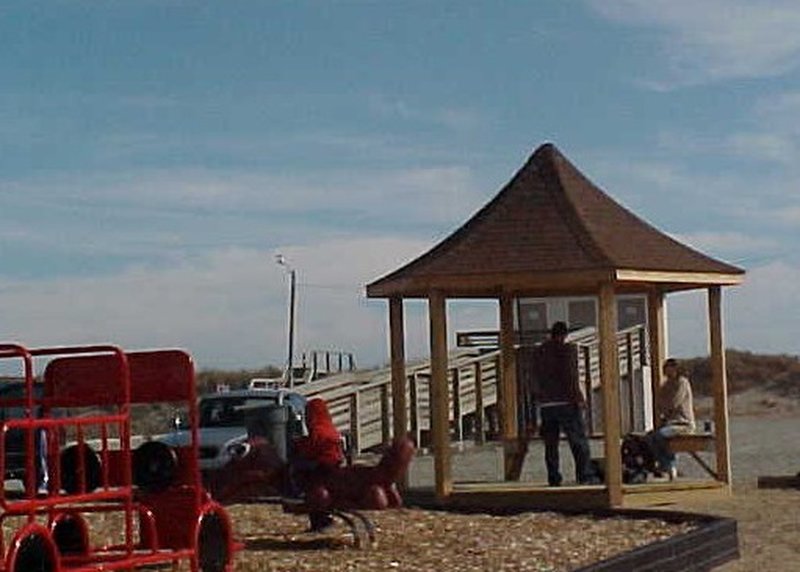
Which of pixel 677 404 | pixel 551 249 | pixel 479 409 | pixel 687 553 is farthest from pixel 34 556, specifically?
pixel 479 409

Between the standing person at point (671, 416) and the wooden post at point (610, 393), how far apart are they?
6.05 ft

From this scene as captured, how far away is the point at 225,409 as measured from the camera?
81.1 ft

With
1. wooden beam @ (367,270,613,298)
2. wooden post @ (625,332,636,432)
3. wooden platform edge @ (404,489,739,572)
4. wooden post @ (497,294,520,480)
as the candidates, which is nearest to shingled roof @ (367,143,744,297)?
wooden beam @ (367,270,613,298)

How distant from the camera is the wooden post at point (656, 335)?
22.2 m

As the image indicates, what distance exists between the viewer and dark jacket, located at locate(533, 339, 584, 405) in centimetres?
1956

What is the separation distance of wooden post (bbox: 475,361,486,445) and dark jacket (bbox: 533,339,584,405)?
1601cm

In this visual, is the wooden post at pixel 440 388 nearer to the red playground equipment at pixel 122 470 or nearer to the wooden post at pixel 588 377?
the red playground equipment at pixel 122 470

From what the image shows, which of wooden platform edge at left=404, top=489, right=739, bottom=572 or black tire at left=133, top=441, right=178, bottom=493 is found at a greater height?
black tire at left=133, top=441, right=178, bottom=493

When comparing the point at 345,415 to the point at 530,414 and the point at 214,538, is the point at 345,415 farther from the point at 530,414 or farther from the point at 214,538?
the point at 214,538

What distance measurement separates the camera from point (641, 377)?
28.3 metres

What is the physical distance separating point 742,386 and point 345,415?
119ft

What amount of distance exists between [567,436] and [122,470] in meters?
8.65

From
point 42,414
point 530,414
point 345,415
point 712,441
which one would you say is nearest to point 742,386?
point 345,415

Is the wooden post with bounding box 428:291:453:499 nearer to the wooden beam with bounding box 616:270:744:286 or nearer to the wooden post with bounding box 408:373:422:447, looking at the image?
the wooden beam with bounding box 616:270:744:286
